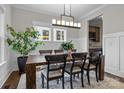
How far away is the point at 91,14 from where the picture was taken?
4.84 m

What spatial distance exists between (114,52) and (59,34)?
2.74 m

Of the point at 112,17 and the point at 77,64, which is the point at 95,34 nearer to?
the point at 112,17

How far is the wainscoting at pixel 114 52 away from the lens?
3344 mm

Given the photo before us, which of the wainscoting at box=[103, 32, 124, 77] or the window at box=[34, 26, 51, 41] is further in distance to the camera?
the window at box=[34, 26, 51, 41]

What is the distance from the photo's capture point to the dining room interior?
2.50 m

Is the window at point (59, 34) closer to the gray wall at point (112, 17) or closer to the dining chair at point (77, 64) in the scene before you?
the gray wall at point (112, 17)

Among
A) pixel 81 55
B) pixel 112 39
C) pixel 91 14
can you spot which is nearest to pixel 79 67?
pixel 81 55

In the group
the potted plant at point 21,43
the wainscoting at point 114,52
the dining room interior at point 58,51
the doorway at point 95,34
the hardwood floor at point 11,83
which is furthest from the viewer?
the doorway at point 95,34

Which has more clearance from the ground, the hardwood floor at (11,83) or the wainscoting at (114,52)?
the wainscoting at (114,52)

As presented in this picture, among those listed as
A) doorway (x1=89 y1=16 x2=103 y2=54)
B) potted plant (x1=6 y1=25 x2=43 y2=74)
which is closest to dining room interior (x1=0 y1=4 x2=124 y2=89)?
potted plant (x1=6 y1=25 x2=43 y2=74)

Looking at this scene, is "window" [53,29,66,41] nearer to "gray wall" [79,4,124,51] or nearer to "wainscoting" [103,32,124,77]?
"gray wall" [79,4,124,51]

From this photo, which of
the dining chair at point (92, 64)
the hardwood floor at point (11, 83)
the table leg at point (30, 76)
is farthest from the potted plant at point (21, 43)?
the dining chair at point (92, 64)

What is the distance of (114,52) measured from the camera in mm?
3605

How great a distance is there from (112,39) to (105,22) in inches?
30.2
